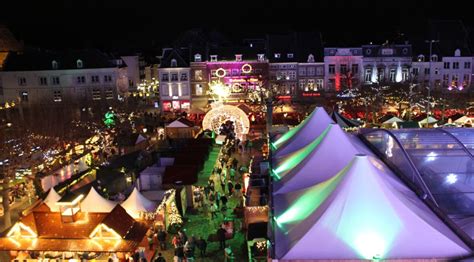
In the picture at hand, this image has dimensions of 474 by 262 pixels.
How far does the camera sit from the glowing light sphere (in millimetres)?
25906

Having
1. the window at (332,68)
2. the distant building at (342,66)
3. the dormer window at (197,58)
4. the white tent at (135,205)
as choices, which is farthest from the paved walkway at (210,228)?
the window at (332,68)

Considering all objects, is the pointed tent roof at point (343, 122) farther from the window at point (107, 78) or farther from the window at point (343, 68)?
the window at point (107, 78)

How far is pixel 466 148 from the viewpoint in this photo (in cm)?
1334

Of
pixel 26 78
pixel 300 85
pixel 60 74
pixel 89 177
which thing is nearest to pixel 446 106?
pixel 300 85

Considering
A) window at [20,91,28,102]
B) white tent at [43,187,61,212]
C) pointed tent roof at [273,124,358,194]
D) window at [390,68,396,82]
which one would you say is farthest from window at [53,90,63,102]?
pointed tent roof at [273,124,358,194]

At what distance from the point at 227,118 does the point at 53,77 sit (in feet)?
82.5

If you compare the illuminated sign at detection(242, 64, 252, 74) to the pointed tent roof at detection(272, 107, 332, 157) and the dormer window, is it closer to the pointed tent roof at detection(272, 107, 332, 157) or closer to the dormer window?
the dormer window

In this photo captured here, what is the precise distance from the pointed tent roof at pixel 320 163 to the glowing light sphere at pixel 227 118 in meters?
11.2

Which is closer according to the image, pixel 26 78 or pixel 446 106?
pixel 446 106

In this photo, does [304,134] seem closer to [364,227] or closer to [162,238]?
[162,238]

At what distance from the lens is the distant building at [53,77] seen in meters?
44.8

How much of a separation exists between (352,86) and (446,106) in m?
12.8

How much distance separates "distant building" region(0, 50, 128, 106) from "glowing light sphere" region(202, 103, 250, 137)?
20442 millimetres

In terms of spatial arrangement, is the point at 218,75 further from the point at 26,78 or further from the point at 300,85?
the point at 26,78
